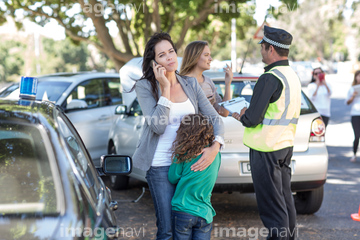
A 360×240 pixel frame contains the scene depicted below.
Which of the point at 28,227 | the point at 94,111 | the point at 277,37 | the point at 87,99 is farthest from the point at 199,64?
the point at 87,99

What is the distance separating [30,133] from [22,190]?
0.24 meters

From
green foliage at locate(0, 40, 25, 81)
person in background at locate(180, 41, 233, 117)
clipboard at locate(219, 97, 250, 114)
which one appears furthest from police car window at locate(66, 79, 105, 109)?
green foliage at locate(0, 40, 25, 81)

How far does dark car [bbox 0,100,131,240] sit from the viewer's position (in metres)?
1.82

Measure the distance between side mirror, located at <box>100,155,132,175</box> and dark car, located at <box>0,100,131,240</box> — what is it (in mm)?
690

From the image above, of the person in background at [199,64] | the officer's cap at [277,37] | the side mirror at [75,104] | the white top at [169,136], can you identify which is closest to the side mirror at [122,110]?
the side mirror at [75,104]

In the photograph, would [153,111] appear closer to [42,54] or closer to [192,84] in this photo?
[192,84]

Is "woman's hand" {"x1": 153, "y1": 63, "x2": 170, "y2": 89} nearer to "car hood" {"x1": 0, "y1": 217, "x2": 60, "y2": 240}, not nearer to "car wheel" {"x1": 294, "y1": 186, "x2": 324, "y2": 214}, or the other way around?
"car hood" {"x1": 0, "y1": 217, "x2": 60, "y2": 240}

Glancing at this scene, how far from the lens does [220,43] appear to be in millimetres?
30453

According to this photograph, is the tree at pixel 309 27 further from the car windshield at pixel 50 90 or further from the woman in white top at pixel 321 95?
the car windshield at pixel 50 90

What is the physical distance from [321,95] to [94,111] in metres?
4.65

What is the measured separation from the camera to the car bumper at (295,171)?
5.21m

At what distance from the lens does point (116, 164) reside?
304 cm

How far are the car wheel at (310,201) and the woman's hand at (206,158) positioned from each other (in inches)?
113

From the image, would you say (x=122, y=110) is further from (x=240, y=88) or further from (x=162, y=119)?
(x=162, y=119)
